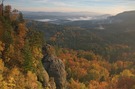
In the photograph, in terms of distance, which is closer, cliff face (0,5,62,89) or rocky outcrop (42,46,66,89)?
cliff face (0,5,62,89)

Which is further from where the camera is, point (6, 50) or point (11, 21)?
point (11, 21)

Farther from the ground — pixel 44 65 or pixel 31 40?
pixel 31 40

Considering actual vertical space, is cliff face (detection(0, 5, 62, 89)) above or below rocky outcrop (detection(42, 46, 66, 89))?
above

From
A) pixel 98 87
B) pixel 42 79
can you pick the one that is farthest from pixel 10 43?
pixel 98 87

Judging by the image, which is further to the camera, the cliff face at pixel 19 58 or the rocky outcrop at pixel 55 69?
the rocky outcrop at pixel 55 69

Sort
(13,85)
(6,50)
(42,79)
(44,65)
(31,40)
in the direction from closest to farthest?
(13,85)
(6,50)
(42,79)
(31,40)
(44,65)

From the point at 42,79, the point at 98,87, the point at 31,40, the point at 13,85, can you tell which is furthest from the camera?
the point at 98,87

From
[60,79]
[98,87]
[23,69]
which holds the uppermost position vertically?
[23,69]

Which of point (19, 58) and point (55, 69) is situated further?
point (55, 69)

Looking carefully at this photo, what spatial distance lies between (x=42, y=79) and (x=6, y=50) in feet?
51.2

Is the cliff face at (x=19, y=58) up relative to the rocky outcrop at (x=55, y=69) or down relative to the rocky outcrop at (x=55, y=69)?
up

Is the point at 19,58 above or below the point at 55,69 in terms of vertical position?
above

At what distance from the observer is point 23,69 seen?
93.1 meters

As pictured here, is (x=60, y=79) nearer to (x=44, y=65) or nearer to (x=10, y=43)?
(x=44, y=65)
